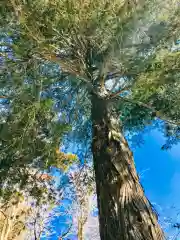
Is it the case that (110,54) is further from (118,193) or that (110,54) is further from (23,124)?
(118,193)

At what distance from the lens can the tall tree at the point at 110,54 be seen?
11.3 ft

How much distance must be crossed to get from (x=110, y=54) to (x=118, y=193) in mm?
2686

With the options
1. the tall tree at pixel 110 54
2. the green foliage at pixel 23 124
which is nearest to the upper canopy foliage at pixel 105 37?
the tall tree at pixel 110 54

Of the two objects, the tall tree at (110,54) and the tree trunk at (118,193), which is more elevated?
the tall tree at (110,54)

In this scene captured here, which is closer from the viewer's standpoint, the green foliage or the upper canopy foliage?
the green foliage

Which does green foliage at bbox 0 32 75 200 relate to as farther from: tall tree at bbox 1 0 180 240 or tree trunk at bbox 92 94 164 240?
tree trunk at bbox 92 94 164 240

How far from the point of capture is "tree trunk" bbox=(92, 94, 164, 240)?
2.90 metres

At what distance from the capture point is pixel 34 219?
7574 millimetres

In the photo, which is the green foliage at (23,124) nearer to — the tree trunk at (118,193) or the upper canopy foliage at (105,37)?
the upper canopy foliage at (105,37)

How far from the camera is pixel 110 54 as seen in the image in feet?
17.3

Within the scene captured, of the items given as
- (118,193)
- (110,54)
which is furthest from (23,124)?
(118,193)

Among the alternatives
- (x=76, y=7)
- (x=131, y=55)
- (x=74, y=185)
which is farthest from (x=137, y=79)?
(x=74, y=185)

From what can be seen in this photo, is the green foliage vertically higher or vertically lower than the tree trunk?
higher

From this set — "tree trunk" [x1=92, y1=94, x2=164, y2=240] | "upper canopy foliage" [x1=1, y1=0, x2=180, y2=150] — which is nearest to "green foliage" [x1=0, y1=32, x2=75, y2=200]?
"upper canopy foliage" [x1=1, y1=0, x2=180, y2=150]
